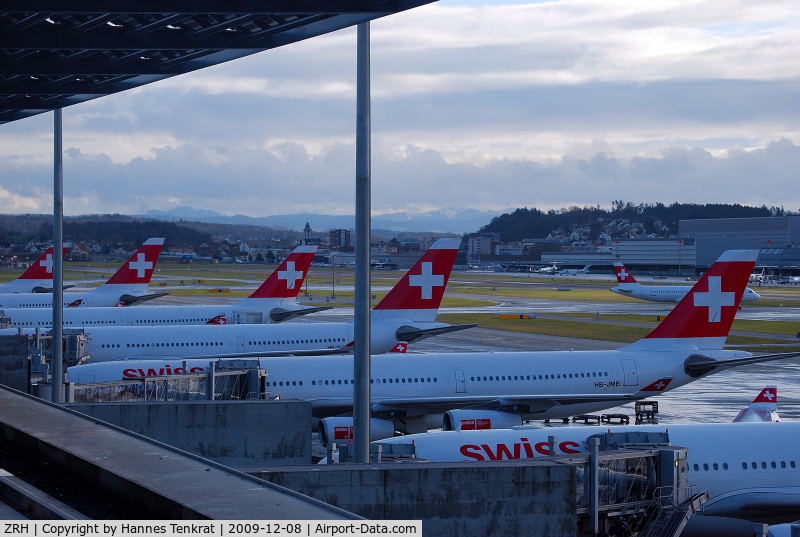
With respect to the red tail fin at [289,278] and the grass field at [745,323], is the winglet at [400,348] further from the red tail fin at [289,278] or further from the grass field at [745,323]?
the grass field at [745,323]

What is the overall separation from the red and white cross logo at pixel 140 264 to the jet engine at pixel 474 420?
41168mm

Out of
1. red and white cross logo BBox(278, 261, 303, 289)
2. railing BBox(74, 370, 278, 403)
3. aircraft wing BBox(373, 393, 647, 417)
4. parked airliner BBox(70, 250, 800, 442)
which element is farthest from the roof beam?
red and white cross logo BBox(278, 261, 303, 289)

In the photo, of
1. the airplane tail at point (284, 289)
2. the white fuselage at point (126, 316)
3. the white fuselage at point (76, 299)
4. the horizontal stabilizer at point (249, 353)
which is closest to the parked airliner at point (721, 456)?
the horizontal stabilizer at point (249, 353)

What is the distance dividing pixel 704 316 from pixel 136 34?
25324 mm

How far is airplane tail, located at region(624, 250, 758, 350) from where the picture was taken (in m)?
32.8

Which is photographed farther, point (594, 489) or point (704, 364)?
point (704, 364)

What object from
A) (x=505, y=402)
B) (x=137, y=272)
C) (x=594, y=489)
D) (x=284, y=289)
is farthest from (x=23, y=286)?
(x=594, y=489)

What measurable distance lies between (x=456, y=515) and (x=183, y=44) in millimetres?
→ 9727

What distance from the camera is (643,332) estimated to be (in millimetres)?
69000

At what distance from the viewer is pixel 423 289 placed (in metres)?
39.7

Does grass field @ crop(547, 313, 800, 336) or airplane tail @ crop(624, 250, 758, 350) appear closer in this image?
airplane tail @ crop(624, 250, 758, 350)

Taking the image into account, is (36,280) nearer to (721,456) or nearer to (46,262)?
(46,262)

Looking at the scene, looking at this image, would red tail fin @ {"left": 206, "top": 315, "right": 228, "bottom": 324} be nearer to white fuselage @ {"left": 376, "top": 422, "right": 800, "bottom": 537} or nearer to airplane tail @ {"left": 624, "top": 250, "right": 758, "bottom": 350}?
airplane tail @ {"left": 624, "top": 250, "right": 758, "bottom": 350}

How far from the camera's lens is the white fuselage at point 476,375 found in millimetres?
30203
